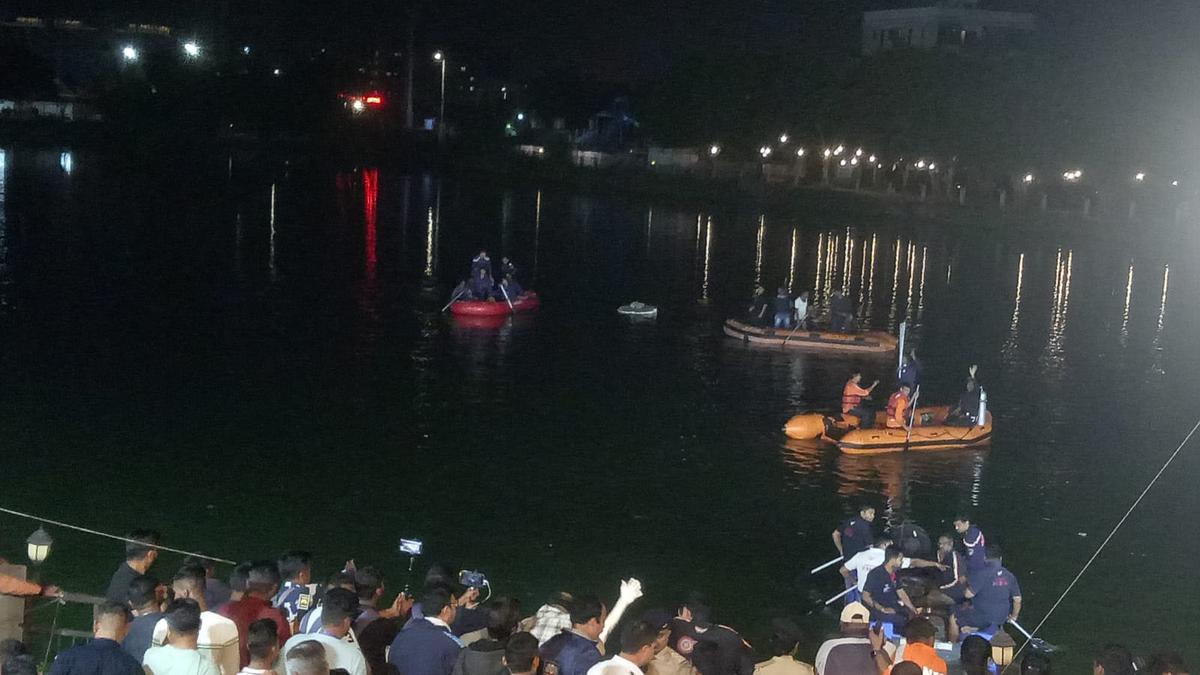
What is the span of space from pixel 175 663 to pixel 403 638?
1420 millimetres

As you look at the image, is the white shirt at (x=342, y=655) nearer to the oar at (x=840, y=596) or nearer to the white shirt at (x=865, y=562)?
the white shirt at (x=865, y=562)

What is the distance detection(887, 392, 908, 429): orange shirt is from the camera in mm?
23188

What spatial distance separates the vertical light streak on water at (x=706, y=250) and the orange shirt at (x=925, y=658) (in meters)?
38.1

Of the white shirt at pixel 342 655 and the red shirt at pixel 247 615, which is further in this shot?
the red shirt at pixel 247 615

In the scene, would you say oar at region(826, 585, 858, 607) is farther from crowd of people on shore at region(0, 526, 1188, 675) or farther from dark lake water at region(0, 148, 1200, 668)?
crowd of people on shore at region(0, 526, 1188, 675)

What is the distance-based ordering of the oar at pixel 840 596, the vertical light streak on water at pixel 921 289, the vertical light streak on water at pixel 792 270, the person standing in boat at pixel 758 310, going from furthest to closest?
the vertical light streak on water at pixel 792 270, the vertical light streak on water at pixel 921 289, the person standing in boat at pixel 758 310, the oar at pixel 840 596

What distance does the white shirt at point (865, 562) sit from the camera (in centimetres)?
1375

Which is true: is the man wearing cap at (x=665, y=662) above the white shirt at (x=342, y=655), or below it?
below

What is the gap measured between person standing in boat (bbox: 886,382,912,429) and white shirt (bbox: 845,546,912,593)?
9373 millimetres

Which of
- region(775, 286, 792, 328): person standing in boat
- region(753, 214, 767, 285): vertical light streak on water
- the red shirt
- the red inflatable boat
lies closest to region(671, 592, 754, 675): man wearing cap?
the red shirt

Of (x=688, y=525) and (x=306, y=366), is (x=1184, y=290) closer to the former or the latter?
(x=306, y=366)

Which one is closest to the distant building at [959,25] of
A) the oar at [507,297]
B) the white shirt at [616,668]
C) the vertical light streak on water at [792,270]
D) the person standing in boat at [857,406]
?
the vertical light streak on water at [792,270]

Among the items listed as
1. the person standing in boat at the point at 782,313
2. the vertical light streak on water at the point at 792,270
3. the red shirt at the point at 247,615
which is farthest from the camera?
the vertical light streak on water at the point at 792,270

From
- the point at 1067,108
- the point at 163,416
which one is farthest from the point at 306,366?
the point at 1067,108
